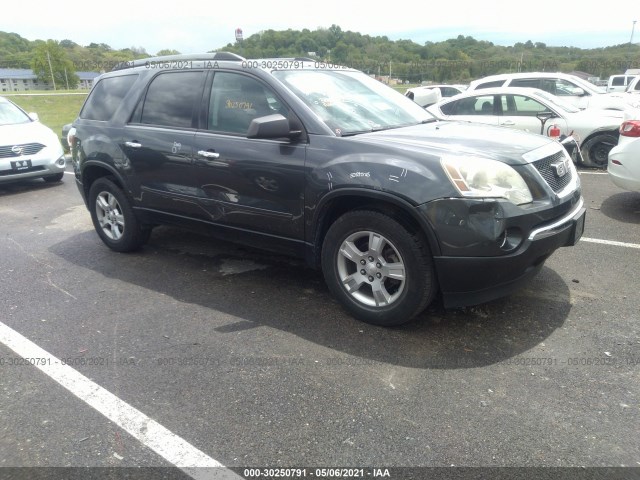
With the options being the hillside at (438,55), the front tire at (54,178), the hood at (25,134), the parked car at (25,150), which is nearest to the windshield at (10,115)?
the parked car at (25,150)

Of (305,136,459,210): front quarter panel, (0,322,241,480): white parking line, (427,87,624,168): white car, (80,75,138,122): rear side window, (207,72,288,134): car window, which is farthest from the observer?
(427,87,624,168): white car

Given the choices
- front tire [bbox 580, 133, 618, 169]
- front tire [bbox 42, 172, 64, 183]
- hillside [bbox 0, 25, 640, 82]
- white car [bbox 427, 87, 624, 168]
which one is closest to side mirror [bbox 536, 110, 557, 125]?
white car [bbox 427, 87, 624, 168]

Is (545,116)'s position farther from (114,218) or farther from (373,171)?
(114,218)

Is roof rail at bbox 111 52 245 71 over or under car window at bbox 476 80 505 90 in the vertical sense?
over

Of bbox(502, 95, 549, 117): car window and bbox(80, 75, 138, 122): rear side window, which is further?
bbox(502, 95, 549, 117): car window

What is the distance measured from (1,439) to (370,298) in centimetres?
230

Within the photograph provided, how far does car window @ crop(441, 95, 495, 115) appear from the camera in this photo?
9.41 m

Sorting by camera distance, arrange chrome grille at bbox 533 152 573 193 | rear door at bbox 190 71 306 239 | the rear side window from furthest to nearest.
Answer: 1. the rear side window
2. rear door at bbox 190 71 306 239
3. chrome grille at bbox 533 152 573 193

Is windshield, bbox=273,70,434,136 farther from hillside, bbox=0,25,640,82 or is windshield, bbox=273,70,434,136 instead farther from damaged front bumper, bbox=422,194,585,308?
hillside, bbox=0,25,640,82

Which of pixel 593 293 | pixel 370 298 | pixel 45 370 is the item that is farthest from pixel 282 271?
pixel 593 293

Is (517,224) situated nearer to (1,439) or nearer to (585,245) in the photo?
(585,245)

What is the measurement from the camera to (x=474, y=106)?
950 cm

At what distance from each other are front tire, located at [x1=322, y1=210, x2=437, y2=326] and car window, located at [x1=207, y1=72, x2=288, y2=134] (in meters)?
1.08

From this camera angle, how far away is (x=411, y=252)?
3289 mm
